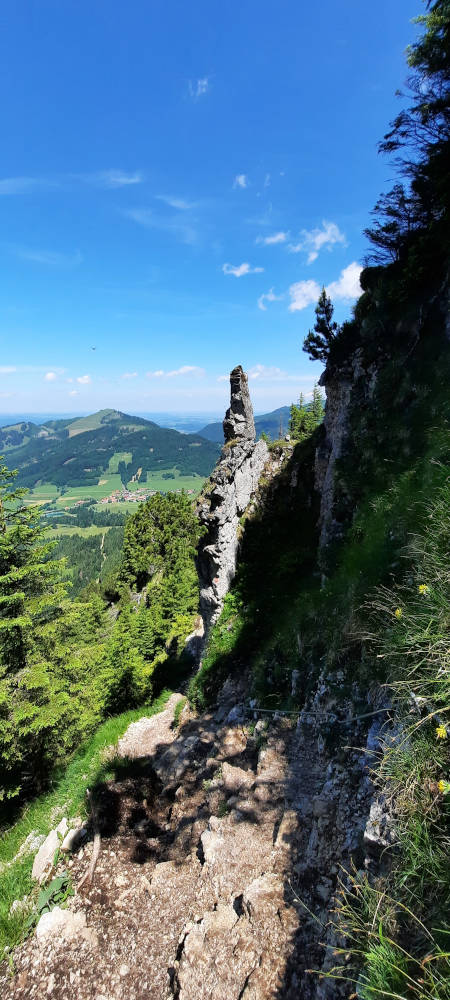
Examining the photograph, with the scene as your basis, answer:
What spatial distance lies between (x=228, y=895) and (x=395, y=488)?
325 inches

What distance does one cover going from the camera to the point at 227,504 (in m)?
14.7

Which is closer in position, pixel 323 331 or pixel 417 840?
pixel 417 840

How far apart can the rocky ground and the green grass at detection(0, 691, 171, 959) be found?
49cm

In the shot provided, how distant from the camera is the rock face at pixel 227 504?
47.8 ft

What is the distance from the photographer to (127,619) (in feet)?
68.7

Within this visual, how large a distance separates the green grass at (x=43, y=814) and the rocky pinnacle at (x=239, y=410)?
1270 cm

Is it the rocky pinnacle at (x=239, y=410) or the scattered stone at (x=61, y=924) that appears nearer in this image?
the scattered stone at (x=61, y=924)

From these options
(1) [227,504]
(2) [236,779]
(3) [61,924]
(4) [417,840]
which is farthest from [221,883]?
(1) [227,504]

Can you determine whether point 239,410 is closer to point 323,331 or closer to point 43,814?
point 323,331

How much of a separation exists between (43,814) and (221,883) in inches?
246

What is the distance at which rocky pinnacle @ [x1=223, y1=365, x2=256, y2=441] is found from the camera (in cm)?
1631

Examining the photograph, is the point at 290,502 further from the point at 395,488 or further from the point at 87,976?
the point at 87,976

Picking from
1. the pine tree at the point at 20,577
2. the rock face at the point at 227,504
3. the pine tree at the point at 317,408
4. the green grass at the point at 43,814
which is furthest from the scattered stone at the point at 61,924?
the pine tree at the point at 317,408

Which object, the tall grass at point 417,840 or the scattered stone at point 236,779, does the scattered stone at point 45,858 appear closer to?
the scattered stone at point 236,779
